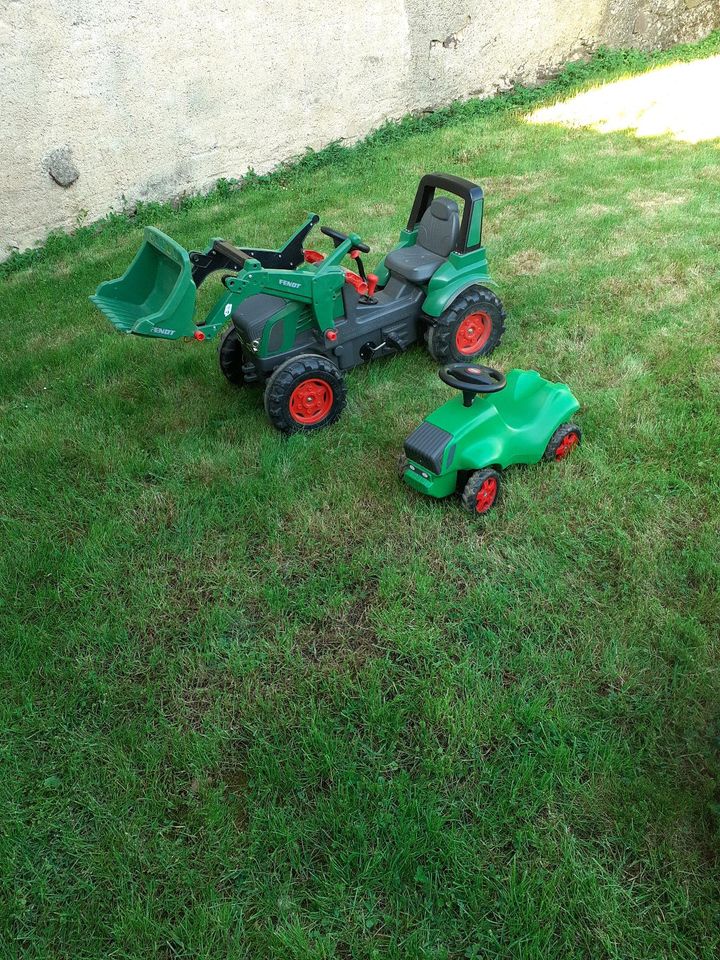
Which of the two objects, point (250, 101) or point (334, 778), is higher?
point (250, 101)

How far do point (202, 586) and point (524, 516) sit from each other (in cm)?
130

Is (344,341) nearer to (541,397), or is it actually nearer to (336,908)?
(541,397)

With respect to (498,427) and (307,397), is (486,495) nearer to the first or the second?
(498,427)

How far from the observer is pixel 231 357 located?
3783 millimetres

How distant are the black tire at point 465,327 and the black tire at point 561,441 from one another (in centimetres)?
90

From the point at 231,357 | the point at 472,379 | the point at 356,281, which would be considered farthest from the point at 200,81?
the point at 472,379

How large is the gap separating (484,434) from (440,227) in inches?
56.2

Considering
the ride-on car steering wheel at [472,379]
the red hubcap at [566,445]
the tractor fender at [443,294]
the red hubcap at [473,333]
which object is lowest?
the red hubcap at [566,445]

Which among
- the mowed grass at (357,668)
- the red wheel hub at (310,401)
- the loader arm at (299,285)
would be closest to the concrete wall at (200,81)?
the mowed grass at (357,668)

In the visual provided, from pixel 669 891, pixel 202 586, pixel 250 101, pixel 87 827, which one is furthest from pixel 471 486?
pixel 250 101

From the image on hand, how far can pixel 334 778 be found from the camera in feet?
7.00

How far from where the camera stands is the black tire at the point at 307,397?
3.28 metres

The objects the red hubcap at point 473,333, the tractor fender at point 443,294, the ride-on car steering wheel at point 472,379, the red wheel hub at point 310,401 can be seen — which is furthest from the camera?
the red hubcap at point 473,333

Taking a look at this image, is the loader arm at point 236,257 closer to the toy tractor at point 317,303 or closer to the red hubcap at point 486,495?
the toy tractor at point 317,303
